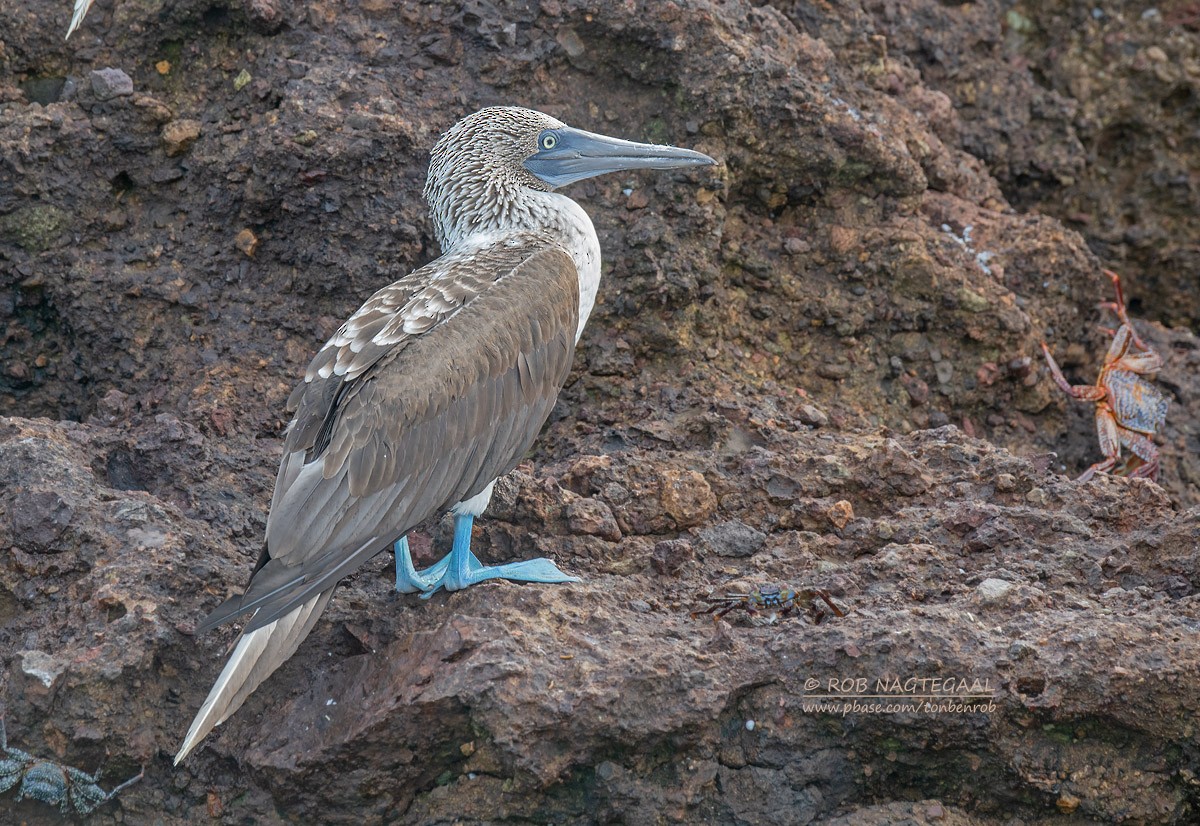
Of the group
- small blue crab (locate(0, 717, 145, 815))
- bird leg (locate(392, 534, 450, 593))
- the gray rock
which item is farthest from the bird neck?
small blue crab (locate(0, 717, 145, 815))

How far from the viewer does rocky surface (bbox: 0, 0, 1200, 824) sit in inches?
156

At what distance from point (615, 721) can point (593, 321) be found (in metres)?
2.51

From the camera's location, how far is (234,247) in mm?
5961

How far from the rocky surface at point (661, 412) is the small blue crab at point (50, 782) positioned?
6 centimetres

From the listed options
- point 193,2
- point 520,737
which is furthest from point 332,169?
point 520,737

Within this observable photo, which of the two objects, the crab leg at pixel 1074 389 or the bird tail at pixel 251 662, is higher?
the bird tail at pixel 251 662

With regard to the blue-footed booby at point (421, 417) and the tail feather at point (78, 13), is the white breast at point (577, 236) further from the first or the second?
the tail feather at point (78, 13)

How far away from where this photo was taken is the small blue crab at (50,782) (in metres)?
3.99

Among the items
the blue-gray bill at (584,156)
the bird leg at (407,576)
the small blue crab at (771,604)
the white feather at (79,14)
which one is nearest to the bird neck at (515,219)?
the blue-gray bill at (584,156)

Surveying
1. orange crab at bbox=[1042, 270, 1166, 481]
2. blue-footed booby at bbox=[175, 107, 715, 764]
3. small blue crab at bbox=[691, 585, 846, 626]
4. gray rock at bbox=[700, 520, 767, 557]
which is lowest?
orange crab at bbox=[1042, 270, 1166, 481]

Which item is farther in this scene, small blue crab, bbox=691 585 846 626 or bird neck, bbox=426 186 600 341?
bird neck, bbox=426 186 600 341

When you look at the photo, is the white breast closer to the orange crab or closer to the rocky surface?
the rocky surface

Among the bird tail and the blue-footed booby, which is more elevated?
the blue-footed booby

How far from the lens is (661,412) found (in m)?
5.75
